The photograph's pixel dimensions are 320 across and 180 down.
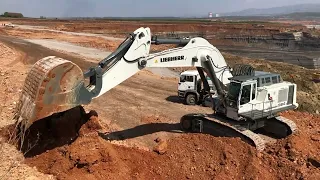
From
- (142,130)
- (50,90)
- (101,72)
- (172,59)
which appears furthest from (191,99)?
(50,90)

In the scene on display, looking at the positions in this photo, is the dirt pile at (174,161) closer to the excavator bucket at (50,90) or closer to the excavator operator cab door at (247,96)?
the excavator operator cab door at (247,96)

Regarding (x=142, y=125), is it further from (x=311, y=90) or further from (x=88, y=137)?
(x=311, y=90)

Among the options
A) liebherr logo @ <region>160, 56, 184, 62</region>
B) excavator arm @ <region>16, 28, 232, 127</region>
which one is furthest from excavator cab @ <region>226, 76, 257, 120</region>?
liebherr logo @ <region>160, 56, 184, 62</region>

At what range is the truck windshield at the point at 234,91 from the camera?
1351 centimetres

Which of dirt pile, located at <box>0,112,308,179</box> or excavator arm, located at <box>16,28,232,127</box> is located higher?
excavator arm, located at <box>16,28,232,127</box>

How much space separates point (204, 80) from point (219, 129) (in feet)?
7.69

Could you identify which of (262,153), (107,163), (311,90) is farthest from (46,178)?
(311,90)

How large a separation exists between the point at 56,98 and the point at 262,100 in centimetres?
775

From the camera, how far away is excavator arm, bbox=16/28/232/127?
10.7m

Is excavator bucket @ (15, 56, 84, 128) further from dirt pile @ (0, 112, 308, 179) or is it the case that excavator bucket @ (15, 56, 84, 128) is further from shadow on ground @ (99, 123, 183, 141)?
shadow on ground @ (99, 123, 183, 141)

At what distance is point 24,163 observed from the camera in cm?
1146

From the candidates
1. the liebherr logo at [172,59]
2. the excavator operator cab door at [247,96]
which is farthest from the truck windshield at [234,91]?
the liebherr logo at [172,59]

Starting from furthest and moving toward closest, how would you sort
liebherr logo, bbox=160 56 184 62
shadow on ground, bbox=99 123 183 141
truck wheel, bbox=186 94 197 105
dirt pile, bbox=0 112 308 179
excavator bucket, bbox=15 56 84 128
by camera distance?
truck wheel, bbox=186 94 197 105
shadow on ground, bbox=99 123 183 141
liebherr logo, bbox=160 56 184 62
dirt pile, bbox=0 112 308 179
excavator bucket, bbox=15 56 84 128

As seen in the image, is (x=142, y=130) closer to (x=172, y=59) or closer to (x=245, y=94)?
(x=172, y=59)
